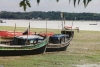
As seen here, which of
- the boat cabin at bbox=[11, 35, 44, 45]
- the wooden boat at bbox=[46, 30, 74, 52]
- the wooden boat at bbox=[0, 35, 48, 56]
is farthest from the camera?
the wooden boat at bbox=[46, 30, 74, 52]

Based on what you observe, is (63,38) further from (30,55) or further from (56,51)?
(30,55)

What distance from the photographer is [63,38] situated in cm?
3097

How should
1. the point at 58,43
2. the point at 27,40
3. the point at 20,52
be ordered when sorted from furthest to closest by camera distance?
the point at 58,43 < the point at 27,40 < the point at 20,52

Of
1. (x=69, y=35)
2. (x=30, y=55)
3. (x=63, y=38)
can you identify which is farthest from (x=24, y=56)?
(x=69, y=35)

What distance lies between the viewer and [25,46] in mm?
24828

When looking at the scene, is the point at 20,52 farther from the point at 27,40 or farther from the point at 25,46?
the point at 27,40

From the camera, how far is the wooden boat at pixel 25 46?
23797 millimetres

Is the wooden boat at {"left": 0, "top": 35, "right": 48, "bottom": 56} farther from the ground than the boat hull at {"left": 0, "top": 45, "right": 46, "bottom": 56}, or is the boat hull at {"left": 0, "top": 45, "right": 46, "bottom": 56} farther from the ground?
the wooden boat at {"left": 0, "top": 35, "right": 48, "bottom": 56}

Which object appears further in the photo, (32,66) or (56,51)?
(56,51)

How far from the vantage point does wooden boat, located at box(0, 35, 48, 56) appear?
23797 millimetres

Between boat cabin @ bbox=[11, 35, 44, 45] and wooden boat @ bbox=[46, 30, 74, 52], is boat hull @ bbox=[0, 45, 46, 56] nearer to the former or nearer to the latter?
boat cabin @ bbox=[11, 35, 44, 45]

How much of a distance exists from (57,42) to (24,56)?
19.3ft

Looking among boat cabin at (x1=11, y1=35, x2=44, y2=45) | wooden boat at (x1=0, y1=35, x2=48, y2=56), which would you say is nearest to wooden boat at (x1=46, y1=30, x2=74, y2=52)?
wooden boat at (x1=0, y1=35, x2=48, y2=56)

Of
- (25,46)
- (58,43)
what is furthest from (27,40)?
(58,43)
